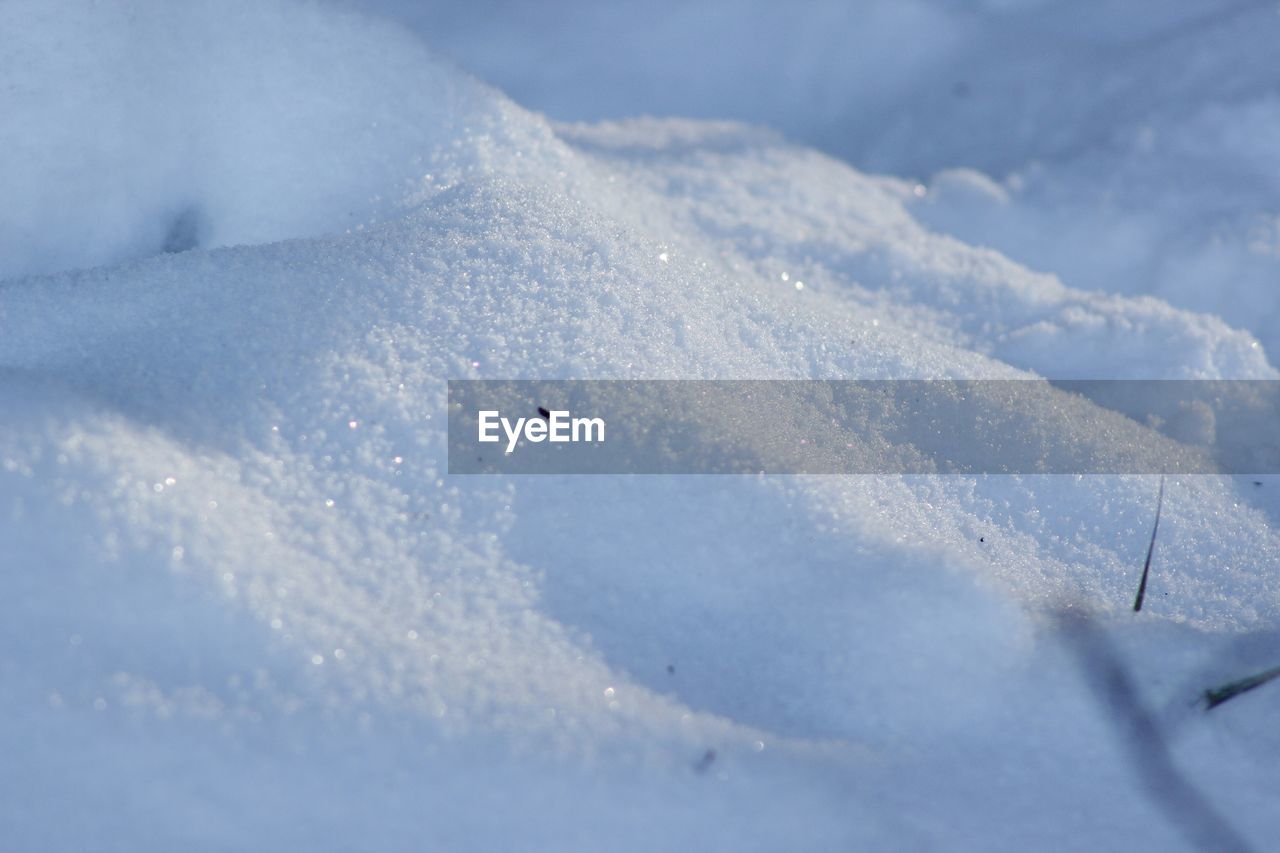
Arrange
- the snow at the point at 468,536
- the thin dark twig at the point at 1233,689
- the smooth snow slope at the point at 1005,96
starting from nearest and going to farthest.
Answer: the snow at the point at 468,536 → the thin dark twig at the point at 1233,689 → the smooth snow slope at the point at 1005,96

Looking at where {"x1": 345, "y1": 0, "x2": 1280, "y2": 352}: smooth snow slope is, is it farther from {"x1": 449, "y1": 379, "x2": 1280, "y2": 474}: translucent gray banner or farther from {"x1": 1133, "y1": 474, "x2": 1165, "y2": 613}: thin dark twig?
{"x1": 1133, "y1": 474, "x2": 1165, "y2": 613}: thin dark twig

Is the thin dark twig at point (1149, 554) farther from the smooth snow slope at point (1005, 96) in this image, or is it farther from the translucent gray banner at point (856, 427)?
the smooth snow slope at point (1005, 96)

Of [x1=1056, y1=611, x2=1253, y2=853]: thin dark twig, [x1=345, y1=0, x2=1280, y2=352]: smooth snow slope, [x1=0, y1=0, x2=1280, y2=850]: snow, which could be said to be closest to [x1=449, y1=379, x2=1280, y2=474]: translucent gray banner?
[x1=0, y1=0, x2=1280, y2=850]: snow

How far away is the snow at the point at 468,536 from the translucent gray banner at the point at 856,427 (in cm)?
2

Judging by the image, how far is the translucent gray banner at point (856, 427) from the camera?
3.28 feet

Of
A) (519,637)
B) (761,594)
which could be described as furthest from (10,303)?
(761,594)

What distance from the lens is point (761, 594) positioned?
924mm

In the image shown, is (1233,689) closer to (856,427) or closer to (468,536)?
(856,427)

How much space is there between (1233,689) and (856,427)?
44cm

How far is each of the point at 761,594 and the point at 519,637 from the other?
0.22 m

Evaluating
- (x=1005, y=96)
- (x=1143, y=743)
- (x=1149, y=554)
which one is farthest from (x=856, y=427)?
(x=1005, y=96)

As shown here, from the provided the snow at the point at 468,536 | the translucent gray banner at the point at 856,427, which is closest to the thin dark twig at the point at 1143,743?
the snow at the point at 468,536

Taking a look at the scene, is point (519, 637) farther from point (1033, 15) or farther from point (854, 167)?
point (1033, 15)

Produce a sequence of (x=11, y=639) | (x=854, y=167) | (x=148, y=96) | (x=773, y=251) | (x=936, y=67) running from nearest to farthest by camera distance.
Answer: (x=11, y=639) < (x=148, y=96) < (x=773, y=251) < (x=854, y=167) < (x=936, y=67)
